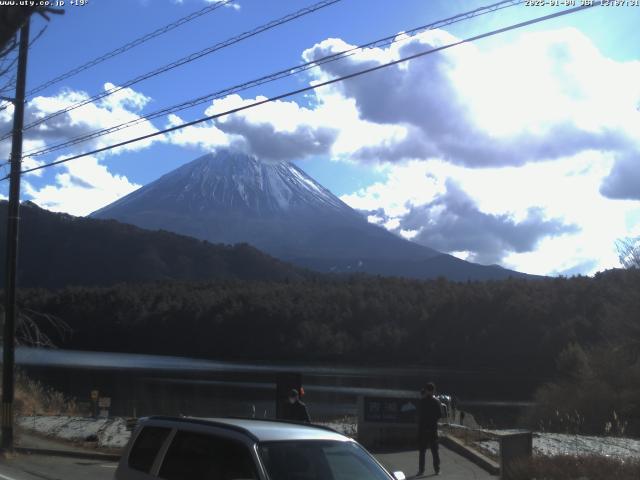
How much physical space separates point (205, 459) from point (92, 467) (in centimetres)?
1019

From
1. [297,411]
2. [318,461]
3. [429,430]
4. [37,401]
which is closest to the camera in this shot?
[318,461]

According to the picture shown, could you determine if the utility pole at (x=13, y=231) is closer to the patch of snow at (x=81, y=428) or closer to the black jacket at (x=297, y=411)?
the patch of snow at (x=81, y=428)

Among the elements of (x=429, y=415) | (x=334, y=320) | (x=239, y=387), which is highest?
(x=334, y=320)

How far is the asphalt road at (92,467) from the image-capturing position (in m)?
13.8

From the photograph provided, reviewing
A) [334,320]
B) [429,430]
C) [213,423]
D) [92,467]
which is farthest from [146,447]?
[334,320]

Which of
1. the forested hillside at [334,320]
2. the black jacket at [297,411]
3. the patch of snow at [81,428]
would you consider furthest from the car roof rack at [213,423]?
the forested hillside at [334,320]

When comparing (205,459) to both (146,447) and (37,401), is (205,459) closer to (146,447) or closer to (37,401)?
(146,447)

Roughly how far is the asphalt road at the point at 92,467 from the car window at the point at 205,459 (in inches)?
296

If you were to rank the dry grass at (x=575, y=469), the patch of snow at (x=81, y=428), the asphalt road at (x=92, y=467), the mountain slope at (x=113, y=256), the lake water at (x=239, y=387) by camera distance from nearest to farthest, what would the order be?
the dry grass at (x=575, y=469), the asphalt road at (x=92, y=467), the patch of snow at (x=81, y=428), the lake water at (x=239, y=387), the mountain slope at (x=113, y=256)

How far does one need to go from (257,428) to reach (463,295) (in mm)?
99312

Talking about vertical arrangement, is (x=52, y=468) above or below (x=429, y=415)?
below

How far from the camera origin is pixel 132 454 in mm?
7195

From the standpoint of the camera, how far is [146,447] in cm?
705

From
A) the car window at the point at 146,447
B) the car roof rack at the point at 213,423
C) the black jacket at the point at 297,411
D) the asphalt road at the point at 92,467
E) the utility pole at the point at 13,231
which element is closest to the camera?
the car roof rack at the point at 213,423
